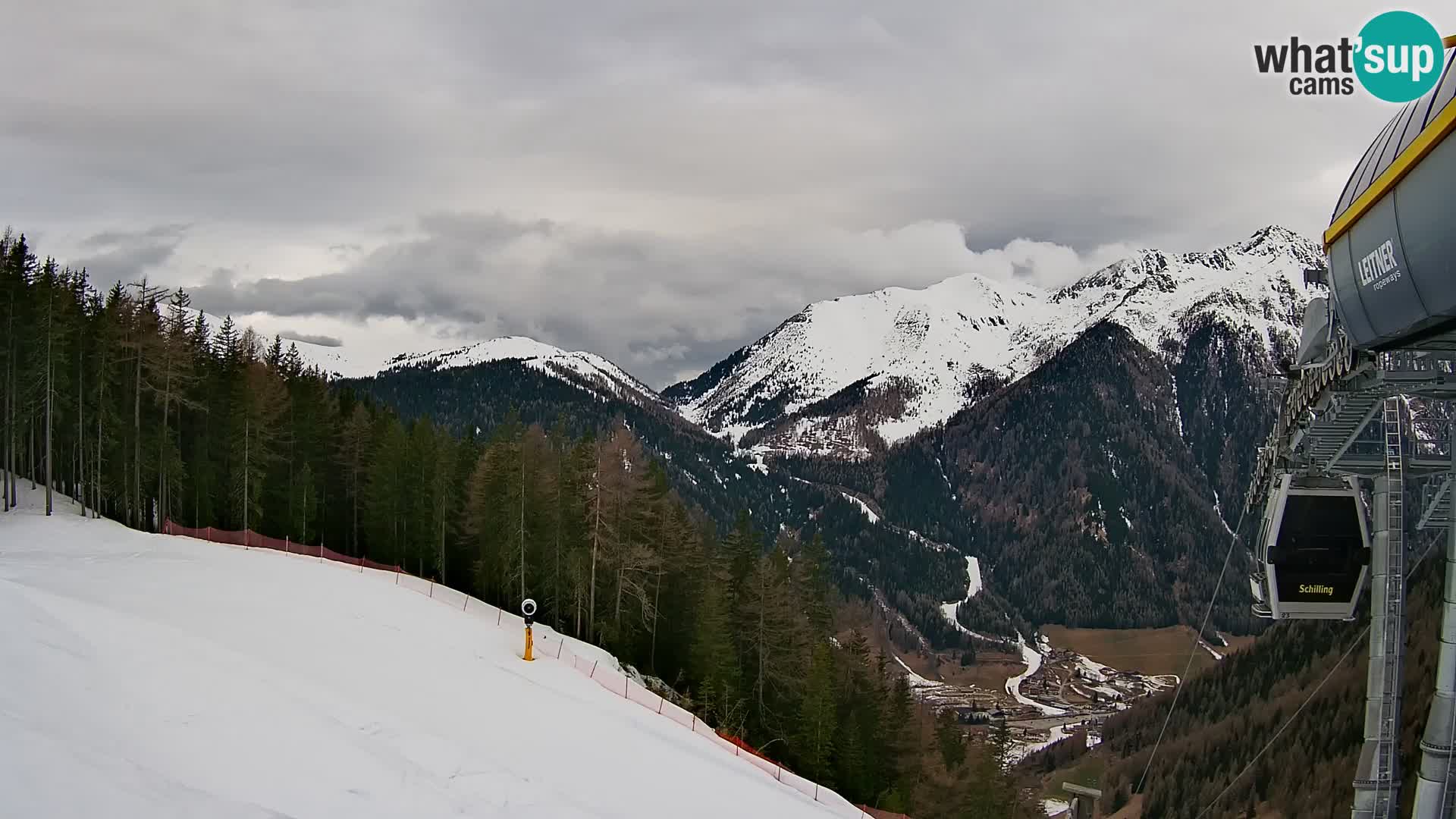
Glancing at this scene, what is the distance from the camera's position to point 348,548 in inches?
2039

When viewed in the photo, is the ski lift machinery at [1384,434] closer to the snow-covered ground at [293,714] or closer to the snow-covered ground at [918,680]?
the snow-covered ground at [293,714]

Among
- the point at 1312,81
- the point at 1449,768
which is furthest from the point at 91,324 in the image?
the point at 1449,768

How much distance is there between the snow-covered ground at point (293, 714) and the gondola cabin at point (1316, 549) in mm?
12234

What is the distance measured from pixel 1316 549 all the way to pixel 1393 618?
1935 millimetres

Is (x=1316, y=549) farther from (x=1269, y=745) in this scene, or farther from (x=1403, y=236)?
(x=1269, y=745)

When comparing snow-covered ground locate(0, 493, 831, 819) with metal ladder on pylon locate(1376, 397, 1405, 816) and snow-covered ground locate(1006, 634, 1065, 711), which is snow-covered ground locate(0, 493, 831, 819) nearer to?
metal ladder on pylon locate(1376, 397, 1405, 816)

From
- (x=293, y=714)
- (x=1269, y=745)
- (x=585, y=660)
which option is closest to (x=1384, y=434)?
(x=1269, y=745)

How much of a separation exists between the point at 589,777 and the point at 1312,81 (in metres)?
19.5

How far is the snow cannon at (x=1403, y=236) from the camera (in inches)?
403

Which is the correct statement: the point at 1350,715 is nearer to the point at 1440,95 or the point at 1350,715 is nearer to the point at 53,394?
the point at 1440,95

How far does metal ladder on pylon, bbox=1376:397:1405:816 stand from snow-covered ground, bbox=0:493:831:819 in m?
12.6

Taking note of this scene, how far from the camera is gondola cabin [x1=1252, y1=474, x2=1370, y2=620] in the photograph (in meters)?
20.2

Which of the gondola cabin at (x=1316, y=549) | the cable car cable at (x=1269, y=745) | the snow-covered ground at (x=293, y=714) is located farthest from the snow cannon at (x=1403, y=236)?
the cable car cable at (x=1269, y=745)

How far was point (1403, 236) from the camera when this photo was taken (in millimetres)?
11273
